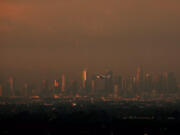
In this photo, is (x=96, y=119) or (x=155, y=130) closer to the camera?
(x=155, y=130)

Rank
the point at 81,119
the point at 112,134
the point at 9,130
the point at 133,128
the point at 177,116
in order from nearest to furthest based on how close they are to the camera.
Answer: the point at 112,134 < the point at 9,130 < the point at 133,128 < the point at 81,119 < the point at 177,116

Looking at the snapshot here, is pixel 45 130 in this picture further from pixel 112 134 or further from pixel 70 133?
pixel 112 134

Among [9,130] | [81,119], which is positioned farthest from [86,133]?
[81,119]

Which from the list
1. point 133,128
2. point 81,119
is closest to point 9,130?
point 133,128

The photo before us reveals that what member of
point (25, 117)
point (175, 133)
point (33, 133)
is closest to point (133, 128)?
point (175, 133)

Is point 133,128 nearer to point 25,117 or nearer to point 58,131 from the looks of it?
point 58,131

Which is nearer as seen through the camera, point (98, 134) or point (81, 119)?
point (98, 134)

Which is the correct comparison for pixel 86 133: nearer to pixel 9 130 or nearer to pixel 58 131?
pixel 58 131

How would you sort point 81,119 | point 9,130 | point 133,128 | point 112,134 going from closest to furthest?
point 112,134, point 9,130, point 133,128, point 81,119

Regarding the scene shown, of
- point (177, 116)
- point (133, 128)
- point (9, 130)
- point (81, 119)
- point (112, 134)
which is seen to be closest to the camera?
point (112, 134)
